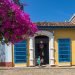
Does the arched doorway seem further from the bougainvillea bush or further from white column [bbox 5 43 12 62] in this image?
the bougainvillea bush

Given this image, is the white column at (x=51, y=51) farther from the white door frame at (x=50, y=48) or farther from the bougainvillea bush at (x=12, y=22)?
the bougainvillea bush at (x=12, y=22)

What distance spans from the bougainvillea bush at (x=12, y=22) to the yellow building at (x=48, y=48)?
59.0 ft

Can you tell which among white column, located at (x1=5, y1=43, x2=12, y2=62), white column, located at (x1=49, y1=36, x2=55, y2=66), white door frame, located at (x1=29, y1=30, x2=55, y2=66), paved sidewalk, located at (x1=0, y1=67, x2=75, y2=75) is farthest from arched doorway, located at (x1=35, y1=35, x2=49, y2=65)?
paved sidewalk, located at (x1=0, y1=67, x2=75, y2=75)

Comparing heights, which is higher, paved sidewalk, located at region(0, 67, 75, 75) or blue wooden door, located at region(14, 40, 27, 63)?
blue wooden door, located at region(14, 40, 27, 63)

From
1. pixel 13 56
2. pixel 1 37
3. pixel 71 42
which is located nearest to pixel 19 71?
pixel 13 56

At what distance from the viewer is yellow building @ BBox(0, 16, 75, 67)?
98.5ft

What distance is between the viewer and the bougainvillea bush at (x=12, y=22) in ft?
37.3

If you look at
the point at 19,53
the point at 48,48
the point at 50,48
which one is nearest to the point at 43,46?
the point at 48,48

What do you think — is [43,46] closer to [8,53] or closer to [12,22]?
[8,53]

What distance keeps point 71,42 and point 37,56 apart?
302 cm

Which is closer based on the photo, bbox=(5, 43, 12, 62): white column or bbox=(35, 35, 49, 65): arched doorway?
bbox=(5, 43, 12, 62): white column

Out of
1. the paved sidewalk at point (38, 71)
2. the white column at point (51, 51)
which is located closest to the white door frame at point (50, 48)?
the white column at point (51, 51)

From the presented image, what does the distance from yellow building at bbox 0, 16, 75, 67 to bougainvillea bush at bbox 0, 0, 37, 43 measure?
1797cm

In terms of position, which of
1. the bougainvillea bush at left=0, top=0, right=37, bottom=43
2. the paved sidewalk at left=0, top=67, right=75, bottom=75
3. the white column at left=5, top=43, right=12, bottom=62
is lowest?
the paved sidewalk at left=0, top=67, right=75, bottom=75
